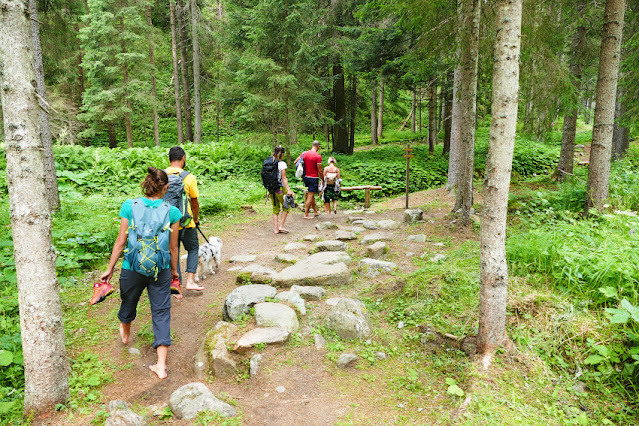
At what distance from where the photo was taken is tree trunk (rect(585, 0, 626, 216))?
5.88m

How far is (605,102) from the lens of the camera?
19.8ft

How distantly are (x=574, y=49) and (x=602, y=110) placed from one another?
600cm

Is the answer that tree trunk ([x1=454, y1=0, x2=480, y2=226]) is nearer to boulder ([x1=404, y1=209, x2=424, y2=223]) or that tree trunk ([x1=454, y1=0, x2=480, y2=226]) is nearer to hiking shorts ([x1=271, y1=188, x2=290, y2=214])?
boulder ([x1=404, y1=209, x2=424, y2=223])

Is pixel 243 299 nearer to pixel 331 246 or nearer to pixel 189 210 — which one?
pixel 189 210

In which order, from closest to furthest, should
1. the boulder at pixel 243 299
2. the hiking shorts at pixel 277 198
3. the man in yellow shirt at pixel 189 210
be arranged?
the boulder at pixel 243 299, the man in yellow shirt at pixel 189 210, the hiking shorts at pixel 277 198

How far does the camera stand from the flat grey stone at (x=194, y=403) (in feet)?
10.2

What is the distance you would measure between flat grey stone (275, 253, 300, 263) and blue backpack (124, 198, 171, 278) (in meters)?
3.11

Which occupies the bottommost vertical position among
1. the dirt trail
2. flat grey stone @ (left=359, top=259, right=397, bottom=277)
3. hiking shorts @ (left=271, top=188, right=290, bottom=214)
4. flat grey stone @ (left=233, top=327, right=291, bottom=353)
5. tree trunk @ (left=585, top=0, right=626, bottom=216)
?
the dirt trail

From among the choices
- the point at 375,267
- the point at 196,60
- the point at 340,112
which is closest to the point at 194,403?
the point at 375,267

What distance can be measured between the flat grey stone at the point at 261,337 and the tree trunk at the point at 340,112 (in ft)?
46.7

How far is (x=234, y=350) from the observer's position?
3.83 meters

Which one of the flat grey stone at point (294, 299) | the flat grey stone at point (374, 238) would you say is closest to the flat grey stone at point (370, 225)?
the flat grey stone at point (374, 238)

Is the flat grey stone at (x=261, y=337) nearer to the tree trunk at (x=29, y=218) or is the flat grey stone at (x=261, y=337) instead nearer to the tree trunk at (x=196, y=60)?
the tree trunk at (x=29, y=218)

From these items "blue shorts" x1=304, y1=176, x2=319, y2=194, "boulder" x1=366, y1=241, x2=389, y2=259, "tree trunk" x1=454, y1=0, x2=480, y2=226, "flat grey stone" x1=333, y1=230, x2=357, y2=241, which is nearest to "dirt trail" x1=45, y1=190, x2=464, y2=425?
"boulder" x1=366, y1=241, x2=389, y2=259
